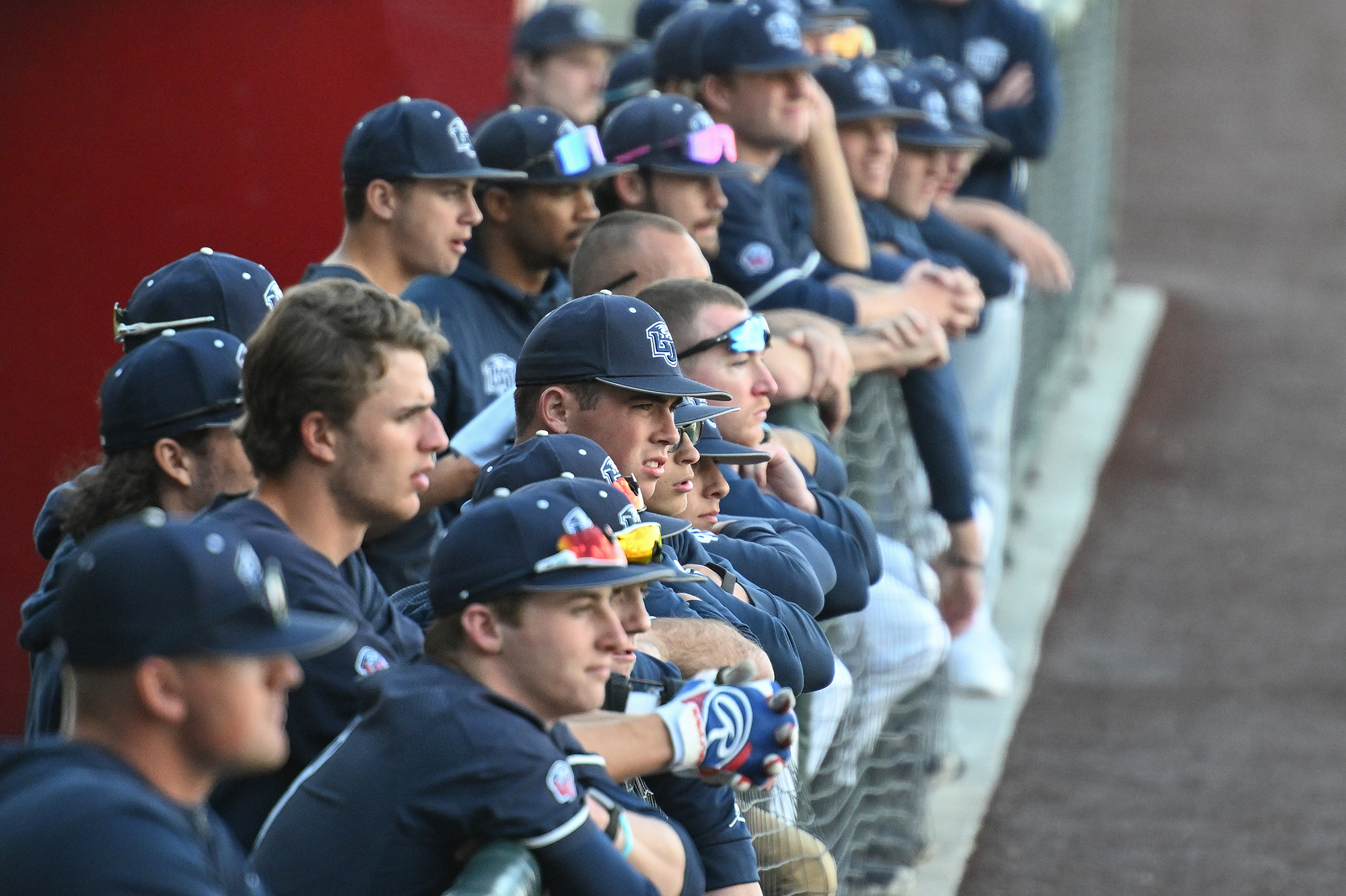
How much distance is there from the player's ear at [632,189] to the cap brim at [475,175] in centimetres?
44

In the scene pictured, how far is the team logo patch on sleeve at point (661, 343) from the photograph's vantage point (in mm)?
3006

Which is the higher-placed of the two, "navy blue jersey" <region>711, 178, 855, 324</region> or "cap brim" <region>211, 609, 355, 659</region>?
"cap brim" <region>211, 609, 355, 659</region>

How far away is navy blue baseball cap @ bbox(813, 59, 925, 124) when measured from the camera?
210 inches

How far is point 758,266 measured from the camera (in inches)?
180

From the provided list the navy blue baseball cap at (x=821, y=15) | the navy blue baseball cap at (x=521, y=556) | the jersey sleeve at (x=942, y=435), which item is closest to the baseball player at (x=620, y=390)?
the navy blue baseball cap at (x=521, y=556)

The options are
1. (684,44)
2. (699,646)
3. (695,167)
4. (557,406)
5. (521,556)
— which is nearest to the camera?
(521,556)

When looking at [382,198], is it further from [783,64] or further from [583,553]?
[583,553]

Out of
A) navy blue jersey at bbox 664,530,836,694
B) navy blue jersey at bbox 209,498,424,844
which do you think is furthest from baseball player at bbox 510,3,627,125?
navy blue jersey at bbox 209,498,424,844

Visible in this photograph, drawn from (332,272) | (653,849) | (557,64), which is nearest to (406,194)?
(332,272)

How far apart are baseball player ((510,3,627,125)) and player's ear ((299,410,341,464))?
150 inches

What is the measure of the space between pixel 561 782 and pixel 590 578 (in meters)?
0.26

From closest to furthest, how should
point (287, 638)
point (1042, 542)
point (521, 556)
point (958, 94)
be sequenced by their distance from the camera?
point (287, 638), point (521, 556), point (958, 94), point (1042, 542)

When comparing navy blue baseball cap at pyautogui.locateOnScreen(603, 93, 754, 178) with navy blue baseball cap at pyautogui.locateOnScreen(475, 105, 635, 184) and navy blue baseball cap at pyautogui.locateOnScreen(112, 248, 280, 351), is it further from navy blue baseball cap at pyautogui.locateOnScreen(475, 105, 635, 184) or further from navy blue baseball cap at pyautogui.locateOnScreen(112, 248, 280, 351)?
navy blue baseball cap at pyautogui.locateOnScreen(112, 248, 280, 351)

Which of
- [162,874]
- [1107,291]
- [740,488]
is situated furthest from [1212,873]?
[1107,291]
